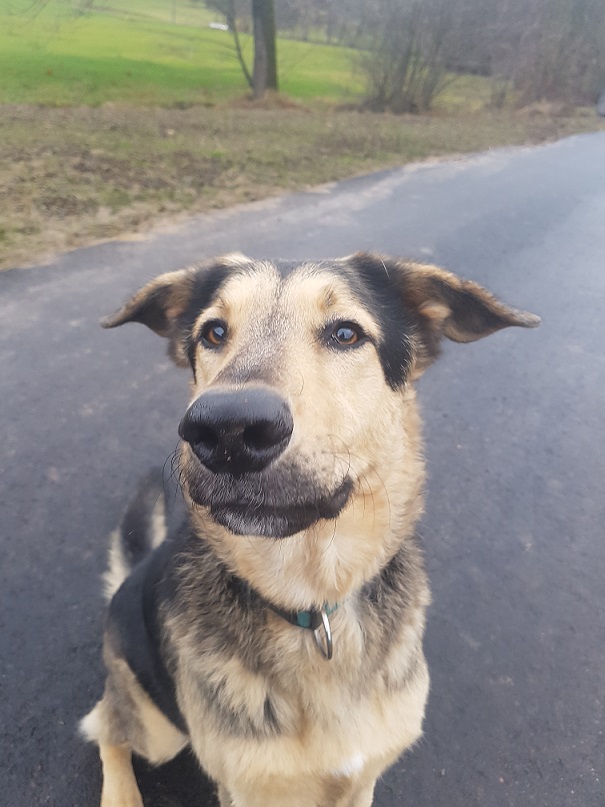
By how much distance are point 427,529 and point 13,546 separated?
281 centimetres

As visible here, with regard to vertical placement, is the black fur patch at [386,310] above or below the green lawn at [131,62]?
below

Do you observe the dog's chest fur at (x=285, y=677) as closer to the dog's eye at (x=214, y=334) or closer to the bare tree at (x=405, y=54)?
the dog's eye at (x=214, y=334)

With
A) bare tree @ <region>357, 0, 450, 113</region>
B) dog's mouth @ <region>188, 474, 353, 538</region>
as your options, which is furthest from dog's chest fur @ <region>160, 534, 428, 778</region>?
bare tree @ <region>357, 0, 450, 113</region>

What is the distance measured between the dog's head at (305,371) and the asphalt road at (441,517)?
4.97 feet

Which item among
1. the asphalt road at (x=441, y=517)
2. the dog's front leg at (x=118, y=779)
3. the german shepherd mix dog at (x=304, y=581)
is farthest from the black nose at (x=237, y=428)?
the asphalt road at (x=441, y=517)

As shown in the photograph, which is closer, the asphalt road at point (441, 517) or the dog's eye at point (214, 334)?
the dog's eye at point (214, 334)

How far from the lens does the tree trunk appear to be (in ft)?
64.8

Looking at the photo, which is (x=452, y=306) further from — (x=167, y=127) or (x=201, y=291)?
(x=167, y=127)

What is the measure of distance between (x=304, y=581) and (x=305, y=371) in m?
0.89

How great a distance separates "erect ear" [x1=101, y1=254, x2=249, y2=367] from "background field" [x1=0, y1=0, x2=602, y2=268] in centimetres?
492

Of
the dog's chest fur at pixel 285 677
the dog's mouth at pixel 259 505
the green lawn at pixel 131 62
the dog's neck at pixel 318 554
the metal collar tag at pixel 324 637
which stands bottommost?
the dog's chest fur at pixel 285 677

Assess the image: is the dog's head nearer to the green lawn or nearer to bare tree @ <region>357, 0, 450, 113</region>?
the green lawn

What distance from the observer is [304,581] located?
2320 millimetres

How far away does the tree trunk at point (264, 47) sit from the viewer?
19.8m
